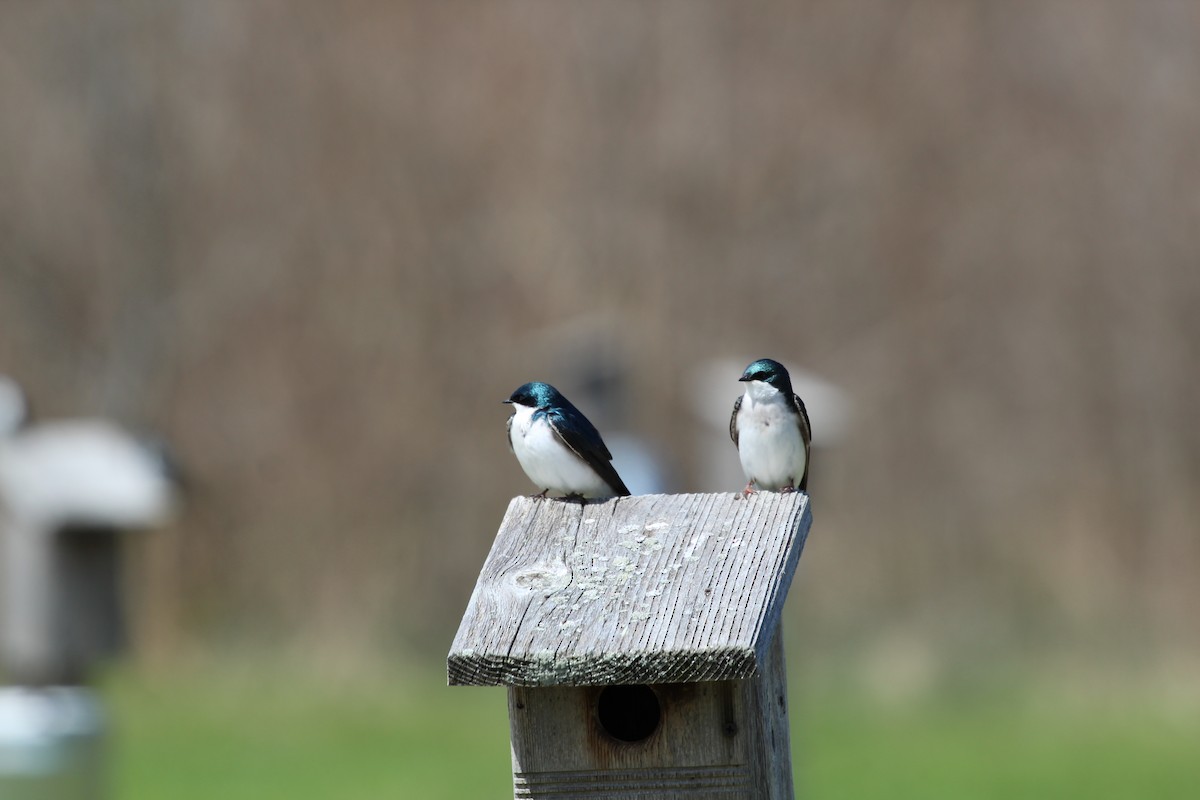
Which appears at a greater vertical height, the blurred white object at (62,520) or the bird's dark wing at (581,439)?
the blurred white object at (62,520)

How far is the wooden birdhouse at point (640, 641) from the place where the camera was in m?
2.84

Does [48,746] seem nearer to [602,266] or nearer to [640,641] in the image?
[640,641]

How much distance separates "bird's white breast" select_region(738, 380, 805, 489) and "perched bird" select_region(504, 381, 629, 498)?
1.07 ft

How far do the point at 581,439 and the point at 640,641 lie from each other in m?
0.75

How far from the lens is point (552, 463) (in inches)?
139

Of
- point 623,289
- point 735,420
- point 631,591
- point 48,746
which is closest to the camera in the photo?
point 631,591

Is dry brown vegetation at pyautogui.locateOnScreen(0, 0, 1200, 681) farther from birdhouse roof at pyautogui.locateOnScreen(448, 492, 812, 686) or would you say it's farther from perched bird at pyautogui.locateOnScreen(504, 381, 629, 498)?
birdhouse roof at pyautogui.locateOnScreen(448, 492, 812, 686)

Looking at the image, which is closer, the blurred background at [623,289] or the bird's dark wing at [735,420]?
the bird's dark wing at [735,420]

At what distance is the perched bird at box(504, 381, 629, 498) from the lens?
3.51 metres

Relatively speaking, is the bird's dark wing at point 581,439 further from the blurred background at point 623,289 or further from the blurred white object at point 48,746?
the blurred background at point 623,289

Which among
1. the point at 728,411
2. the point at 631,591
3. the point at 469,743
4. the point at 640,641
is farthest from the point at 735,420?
the point at 469,743

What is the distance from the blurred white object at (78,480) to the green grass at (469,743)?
2804mm

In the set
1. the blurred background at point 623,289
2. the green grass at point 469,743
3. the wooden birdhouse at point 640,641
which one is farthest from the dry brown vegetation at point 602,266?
the wooden birdhouse at point 640,641

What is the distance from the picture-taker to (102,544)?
648 cm
